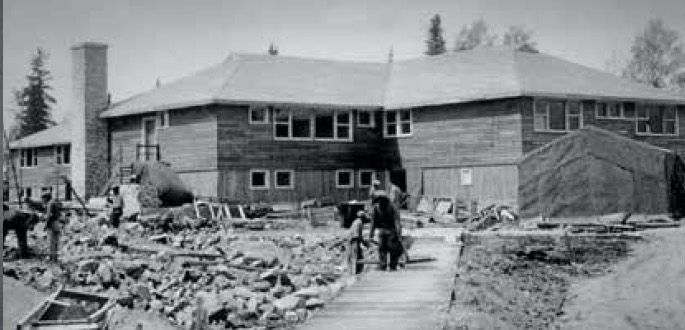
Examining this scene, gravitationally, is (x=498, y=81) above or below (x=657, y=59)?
below

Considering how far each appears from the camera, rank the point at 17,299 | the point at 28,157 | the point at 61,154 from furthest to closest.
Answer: the point at 28,157 < the point at 61,154 < the point at 17,299

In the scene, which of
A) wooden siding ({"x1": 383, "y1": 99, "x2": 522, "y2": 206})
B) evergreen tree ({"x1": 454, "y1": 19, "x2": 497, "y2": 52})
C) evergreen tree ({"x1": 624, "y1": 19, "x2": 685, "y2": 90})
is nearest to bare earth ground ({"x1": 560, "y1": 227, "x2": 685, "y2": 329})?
wooden siding ({"x1": 383, "y1": 99, "x2": 522, "y2": 206})

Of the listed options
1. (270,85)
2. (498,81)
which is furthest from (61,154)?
(498,81)

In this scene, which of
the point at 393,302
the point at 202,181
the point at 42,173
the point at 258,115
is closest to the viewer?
the point at 393,302

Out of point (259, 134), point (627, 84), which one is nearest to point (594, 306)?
point (259, 134)

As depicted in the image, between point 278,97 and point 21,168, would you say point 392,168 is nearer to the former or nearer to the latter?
point 278,97

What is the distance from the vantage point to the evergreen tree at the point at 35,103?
34.9m

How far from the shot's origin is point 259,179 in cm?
3416

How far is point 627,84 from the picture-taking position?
123 ft

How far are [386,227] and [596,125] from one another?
19793 mm

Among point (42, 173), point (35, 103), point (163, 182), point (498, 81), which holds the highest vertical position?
point (498, 81)

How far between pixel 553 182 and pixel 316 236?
711 cm

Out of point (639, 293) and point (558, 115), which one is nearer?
point (639, 293)

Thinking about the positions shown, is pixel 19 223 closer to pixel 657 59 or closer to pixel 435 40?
pixel 657 59
